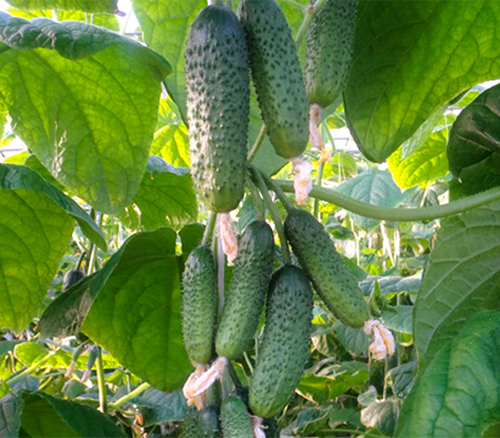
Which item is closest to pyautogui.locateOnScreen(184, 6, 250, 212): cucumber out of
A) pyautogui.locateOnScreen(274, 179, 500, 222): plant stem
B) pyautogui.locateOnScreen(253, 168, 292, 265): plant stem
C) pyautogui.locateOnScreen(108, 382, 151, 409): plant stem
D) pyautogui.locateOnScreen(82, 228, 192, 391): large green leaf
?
pyautogui.locateOnScreen(253, 168, 292, 265): plant stem

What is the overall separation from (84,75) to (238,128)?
0.51 meters

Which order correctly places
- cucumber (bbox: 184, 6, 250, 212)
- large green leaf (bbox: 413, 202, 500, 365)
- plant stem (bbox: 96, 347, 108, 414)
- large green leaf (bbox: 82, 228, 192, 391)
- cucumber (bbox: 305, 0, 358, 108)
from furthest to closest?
plant stem (bbox: 96, 347, 108, 414) < large green leaf (bbox: 82, 228, 192, 391) < large green leaf (bbox: 413, 202, 500, 365) < cucumber (bbox: 305, 0, 358, 108) < cucumber (bbox: 184, 6, 250, 212)

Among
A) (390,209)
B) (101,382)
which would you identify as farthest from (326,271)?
(101,382)

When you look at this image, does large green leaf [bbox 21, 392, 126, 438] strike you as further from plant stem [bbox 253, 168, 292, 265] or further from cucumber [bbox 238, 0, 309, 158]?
cucumber [bbox 238, 0, 309, 158]

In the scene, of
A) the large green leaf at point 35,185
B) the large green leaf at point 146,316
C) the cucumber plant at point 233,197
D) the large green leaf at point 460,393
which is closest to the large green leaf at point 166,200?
the cucumber plant at point 233,197

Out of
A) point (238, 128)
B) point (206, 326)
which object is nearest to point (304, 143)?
point (238, 128)

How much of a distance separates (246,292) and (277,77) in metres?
0.25

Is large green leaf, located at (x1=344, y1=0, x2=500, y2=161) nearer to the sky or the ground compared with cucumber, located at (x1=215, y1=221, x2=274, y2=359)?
nearer to the sky

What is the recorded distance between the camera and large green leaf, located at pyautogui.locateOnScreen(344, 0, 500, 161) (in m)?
1.03

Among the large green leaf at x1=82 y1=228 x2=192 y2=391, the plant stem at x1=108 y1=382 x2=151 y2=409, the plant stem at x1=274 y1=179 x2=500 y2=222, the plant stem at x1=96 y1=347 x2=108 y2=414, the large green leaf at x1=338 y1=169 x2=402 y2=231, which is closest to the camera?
the plant stem at x1=274 y1=179 x2=500 y2=222

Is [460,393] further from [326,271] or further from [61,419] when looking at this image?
[61,419]

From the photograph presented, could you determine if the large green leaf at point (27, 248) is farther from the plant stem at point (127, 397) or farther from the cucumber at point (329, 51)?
the cucumber at point (329, 51)

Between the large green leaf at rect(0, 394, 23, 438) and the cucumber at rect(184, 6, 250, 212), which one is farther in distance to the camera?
the large green leaf at rect(0, 394, 23, 438)

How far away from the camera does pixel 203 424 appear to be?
0.79 meters
